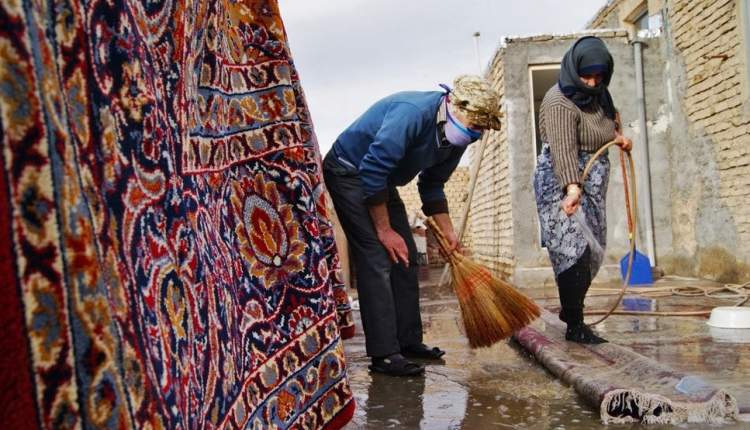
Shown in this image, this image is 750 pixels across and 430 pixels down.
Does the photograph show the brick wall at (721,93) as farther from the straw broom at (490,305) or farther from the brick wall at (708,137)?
the straw broom at (490,305)

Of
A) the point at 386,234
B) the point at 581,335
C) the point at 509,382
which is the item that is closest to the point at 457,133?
the point at 386,234

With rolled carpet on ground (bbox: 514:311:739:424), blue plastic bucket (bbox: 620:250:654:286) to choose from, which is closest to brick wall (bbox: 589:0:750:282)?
blue plastic bucket (bbox: 620:250:654:286)

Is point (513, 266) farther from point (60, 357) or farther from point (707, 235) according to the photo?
point (60, 357)

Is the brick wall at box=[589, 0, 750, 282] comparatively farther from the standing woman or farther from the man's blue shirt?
the man's blue shirt

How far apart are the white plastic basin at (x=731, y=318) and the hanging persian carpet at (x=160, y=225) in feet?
10.9

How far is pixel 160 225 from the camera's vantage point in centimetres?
121

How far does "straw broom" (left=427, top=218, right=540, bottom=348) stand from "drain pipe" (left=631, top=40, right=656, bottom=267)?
6.16 metres

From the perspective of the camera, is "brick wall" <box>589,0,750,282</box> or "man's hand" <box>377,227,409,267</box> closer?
"man's hand" <box>377,227,409,267</box>

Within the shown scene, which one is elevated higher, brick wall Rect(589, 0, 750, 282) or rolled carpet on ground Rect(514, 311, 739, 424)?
brick wall Rect(589, 0, 750, 282)

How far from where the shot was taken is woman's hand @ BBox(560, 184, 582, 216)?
348 cm

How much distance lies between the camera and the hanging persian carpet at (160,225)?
862 mm

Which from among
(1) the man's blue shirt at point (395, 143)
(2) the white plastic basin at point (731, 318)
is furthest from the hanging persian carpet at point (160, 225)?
(2) the white plastic basin at point (731, 318)

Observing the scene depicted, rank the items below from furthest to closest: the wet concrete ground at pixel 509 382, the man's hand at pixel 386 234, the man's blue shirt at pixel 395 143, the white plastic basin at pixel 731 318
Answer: the white plastic basin at pixel 731 318 < the man's hand at pixel 386 234 < the man's blue shirt at pixel 395 143 < the wet concrete ground at pixel 509 382

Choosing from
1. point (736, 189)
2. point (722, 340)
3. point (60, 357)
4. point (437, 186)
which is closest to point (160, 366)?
point (60, 357)
